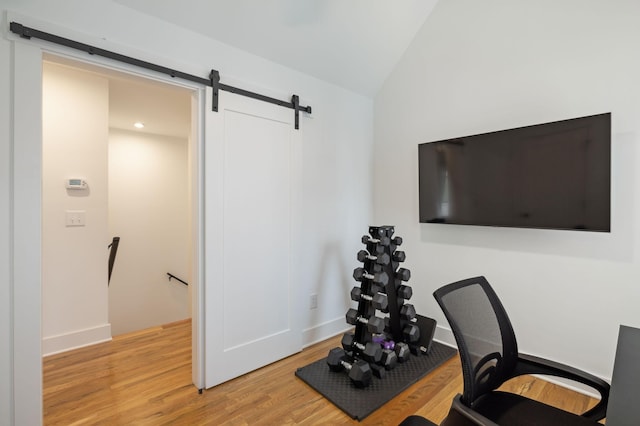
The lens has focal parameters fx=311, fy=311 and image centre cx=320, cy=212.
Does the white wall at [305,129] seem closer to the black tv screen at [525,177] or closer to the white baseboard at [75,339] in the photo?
the black tv screen at [525,177]

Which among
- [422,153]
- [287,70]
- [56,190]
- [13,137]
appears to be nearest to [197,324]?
[13,137]

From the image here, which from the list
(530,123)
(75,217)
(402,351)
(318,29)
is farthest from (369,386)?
(75,217)

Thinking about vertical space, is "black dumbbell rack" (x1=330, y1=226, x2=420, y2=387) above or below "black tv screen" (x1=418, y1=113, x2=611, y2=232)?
below

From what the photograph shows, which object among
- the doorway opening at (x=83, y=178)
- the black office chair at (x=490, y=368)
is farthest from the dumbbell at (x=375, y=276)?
the doorway opening at (x=83, y=178)

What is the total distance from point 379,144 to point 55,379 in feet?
11.3

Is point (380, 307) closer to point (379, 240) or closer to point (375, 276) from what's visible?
point (375, 276)

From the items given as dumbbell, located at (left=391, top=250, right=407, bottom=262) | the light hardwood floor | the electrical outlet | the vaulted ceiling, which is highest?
the vaulted ceiling

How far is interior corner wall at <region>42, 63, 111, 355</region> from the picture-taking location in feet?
8.87

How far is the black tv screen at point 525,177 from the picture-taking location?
75.8 inches

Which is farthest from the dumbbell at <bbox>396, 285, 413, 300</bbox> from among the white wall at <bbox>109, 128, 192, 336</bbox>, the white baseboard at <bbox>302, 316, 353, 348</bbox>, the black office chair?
Result: the white wall at <bbox>109, 128, 192, 336</bbox>

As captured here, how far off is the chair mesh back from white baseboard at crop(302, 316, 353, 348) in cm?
180

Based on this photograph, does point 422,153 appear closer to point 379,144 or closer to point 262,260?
point 379,144

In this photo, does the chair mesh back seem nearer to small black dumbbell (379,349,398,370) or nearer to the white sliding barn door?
small black dumbbell (379,349,398,370)

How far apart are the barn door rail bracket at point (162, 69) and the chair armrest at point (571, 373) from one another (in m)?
2.23
